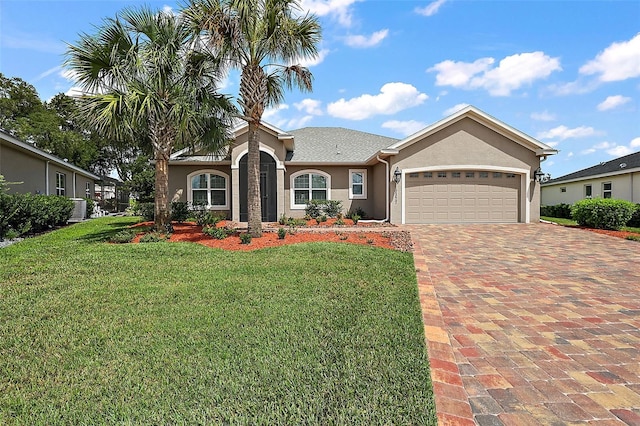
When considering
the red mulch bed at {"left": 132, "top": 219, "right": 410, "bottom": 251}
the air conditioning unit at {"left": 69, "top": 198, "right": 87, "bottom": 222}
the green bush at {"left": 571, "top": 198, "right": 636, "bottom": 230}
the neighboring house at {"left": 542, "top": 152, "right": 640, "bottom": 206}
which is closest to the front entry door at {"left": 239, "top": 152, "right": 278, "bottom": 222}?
the red mulch bed at {"left": 132, "top": 219, "right": 410, "bottom": 251}

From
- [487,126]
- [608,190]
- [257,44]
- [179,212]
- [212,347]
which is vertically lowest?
[212,347]

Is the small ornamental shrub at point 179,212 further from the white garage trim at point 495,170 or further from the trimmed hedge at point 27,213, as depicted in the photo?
the white garage trim at point 495,170

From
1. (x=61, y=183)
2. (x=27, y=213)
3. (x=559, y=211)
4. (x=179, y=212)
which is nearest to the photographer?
(x=27, y=213)

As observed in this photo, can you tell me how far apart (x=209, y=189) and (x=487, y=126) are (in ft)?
45.6

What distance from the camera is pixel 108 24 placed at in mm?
9273

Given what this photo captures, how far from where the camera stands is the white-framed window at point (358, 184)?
17016 mm

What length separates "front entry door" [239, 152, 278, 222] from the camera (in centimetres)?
1559

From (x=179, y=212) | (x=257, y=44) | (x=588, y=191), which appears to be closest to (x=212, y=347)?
(x=257, y=44)

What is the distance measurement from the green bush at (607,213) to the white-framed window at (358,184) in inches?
376

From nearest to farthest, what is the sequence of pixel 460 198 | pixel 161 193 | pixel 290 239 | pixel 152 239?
pixel 152 239 < pixel 290 239 < pixel 161 193 < pixel 460 198

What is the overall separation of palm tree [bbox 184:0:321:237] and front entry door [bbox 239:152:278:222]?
518 centimetres

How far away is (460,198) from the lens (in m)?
14.8

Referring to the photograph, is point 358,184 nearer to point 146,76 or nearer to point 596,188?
point 146,76

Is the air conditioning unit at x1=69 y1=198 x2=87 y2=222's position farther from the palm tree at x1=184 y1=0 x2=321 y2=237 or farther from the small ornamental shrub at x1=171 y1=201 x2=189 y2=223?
the palm tree at x1=184 y1=0 x2=321 y2=237
